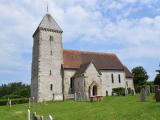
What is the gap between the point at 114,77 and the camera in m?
52.7

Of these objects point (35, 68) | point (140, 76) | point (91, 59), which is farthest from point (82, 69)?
point (140, 76)

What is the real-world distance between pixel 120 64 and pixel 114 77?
12.3ft

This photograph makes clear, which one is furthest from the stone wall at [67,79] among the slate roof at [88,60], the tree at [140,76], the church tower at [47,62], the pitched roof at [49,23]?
the tree at [140,76]

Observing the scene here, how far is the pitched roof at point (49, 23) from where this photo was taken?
158 feet

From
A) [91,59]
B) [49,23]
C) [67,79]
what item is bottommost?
[67,79]

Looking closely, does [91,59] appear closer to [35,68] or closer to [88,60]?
[88,60]

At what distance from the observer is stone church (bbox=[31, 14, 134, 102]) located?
4519cm

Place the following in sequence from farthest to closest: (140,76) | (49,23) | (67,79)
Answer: (140,76)
(49,23)
(67,79)

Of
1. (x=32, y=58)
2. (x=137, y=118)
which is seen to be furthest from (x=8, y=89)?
(x=137, y=118)

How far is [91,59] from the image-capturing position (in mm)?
51531

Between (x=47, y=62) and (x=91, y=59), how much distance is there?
991 centimetres

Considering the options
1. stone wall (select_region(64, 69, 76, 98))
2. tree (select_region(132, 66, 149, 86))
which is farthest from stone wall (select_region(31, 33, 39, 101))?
tree (select_region(132, 66, 149, 86))

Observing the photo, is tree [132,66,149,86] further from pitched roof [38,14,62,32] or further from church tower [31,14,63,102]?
pitched roof [38,14,62,32]

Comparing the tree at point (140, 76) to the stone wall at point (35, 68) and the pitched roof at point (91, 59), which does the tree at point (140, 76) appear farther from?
the stone wall at point (35, 68)
